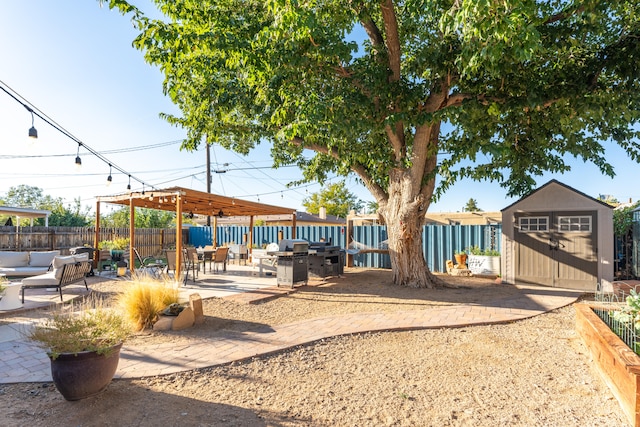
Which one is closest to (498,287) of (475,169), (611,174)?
(475,169)

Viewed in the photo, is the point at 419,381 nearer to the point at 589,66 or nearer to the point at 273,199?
the point at 589,66

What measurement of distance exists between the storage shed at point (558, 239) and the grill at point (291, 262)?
531 cm

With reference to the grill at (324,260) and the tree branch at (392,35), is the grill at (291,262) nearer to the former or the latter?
the grill at (324,260)

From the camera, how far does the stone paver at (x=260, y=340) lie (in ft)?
11.0

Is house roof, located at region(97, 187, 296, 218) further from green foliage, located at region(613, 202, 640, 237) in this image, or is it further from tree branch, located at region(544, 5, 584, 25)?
green foliage, located at region(613, 202, 640, 237)

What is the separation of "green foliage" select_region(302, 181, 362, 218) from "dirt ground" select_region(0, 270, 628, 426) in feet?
81.1

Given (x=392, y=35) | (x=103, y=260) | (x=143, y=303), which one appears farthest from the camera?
(x=103, y=260)

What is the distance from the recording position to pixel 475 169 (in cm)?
805

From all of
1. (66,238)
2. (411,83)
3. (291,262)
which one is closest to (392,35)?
(411,83)

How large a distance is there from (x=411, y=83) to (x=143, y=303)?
675 cm

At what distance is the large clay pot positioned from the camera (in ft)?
8.46

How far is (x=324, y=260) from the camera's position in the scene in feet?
30.9

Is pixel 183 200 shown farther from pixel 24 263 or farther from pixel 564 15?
pixel 564 15

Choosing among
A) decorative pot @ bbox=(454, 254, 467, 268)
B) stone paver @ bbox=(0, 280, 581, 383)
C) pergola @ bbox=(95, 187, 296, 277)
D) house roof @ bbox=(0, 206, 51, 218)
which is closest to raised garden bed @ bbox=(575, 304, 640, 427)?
stone paver @ bbox=(0, 280, 581, 383)
